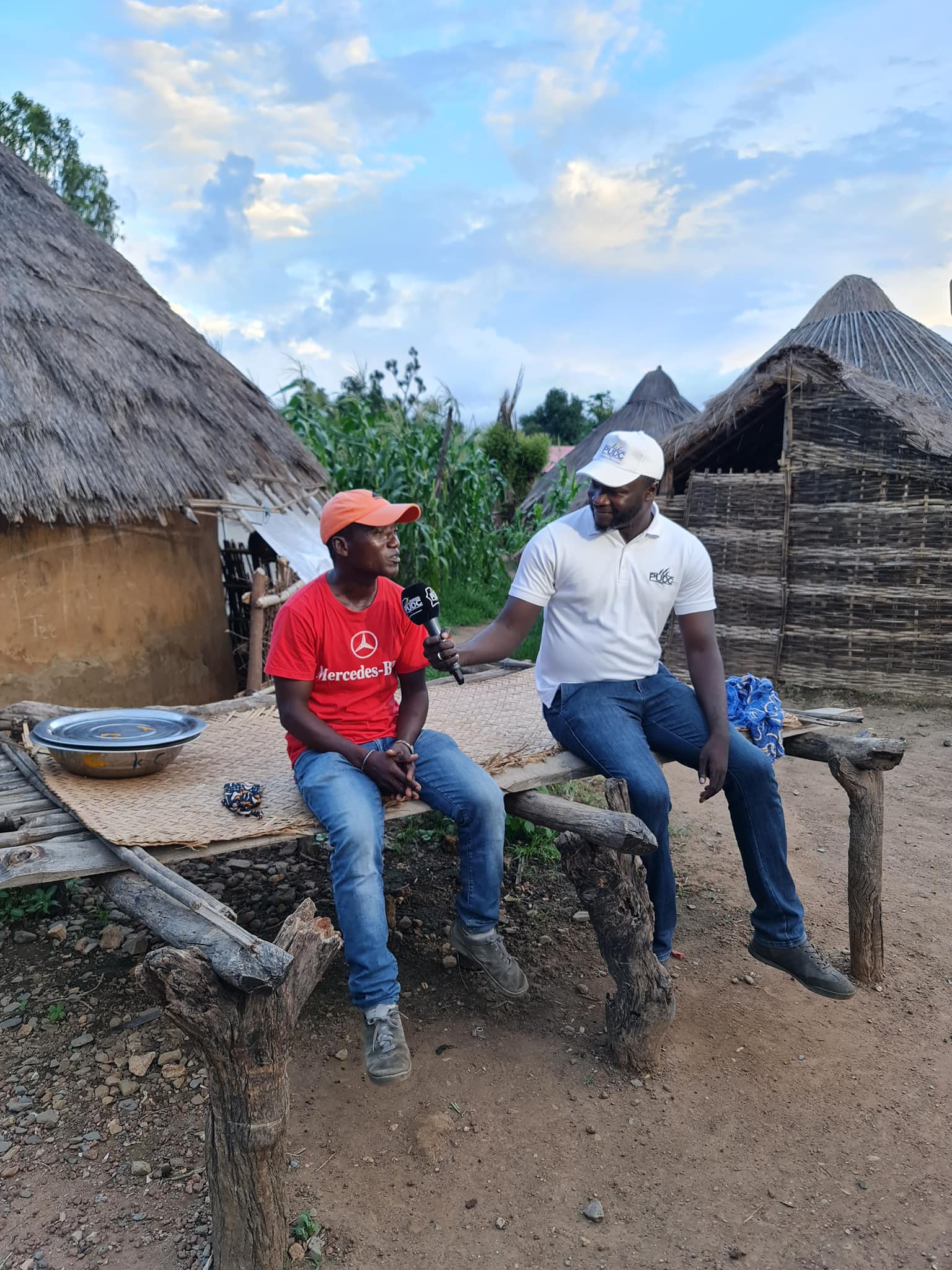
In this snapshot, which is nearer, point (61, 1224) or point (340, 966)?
point (61, 1224)

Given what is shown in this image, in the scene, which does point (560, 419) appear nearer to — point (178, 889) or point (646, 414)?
point (646, 414)

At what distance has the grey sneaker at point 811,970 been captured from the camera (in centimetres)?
294

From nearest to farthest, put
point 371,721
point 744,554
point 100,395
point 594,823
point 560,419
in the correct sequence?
point 594,823, point 371,721, point 100,395, point 744,554, point 560,419

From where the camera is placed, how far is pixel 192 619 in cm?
602

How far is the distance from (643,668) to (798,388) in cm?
514

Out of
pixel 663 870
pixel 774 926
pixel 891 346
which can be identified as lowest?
pixel 774 926

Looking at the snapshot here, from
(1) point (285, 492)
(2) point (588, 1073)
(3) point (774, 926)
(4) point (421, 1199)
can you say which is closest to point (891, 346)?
(1) point (285, 492)

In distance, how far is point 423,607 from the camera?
290cm

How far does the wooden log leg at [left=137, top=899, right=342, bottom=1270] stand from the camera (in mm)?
1770

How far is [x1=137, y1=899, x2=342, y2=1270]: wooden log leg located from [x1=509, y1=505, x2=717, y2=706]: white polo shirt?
1470 mm

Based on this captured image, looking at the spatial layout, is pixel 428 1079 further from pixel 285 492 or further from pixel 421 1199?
pixel 285 492

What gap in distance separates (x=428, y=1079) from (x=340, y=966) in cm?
77

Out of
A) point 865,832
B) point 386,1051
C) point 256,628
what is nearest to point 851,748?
point 865,832

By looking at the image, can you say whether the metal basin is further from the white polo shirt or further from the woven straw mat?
the white polo shirt
